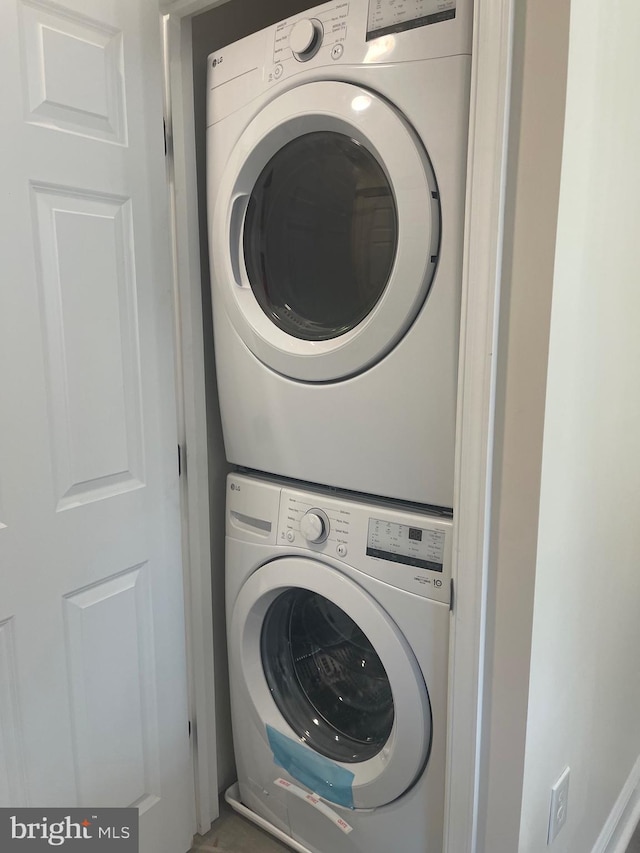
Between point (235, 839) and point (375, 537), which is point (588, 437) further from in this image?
point (235, 839)

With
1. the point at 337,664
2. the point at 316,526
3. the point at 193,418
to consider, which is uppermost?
the point at 193,418

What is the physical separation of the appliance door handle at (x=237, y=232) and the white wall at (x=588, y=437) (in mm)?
668

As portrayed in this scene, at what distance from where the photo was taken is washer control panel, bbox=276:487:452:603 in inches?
43.4

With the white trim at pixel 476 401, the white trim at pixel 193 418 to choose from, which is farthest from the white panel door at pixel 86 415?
the white trim at pixel 476 401

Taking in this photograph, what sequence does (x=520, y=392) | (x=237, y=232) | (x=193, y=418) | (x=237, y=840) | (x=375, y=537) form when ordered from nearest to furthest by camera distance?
(x=520, y=392)
(x=375, y=537)
(x=237, y=232)
(x=193, y=418)
(x=237, y=840)

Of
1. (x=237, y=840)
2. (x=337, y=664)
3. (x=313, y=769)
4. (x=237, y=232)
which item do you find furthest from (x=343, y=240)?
(x=237, y=840)

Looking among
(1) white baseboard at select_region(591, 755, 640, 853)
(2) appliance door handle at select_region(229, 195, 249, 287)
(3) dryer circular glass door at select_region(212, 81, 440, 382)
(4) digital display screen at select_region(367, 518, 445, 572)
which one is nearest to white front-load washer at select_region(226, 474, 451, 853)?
(4) digital display screen at select_region(367, 518, 445, 572)

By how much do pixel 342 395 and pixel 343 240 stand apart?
0.97 ft

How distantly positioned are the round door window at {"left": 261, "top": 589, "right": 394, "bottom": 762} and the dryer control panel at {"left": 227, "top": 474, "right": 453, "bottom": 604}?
6.6 inches

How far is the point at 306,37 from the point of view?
1096mm

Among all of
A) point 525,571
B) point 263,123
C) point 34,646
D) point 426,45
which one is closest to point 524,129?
point 426,45

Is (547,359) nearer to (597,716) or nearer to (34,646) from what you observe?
(597,716)

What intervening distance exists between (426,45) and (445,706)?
112 cm

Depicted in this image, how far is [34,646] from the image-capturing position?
1.13 m
